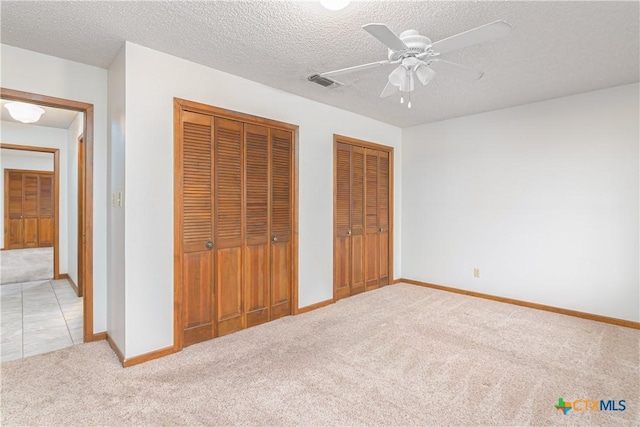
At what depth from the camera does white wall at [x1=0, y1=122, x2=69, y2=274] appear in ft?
16.0

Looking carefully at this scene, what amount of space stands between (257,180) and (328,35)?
1.51m

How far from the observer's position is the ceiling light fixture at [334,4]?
1.88 m

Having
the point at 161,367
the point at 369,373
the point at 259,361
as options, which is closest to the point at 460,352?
the point at 369,373

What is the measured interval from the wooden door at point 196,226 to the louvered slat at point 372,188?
242cm

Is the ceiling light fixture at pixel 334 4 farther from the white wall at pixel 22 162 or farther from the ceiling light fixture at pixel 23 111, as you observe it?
the white wall at pixel 22 162

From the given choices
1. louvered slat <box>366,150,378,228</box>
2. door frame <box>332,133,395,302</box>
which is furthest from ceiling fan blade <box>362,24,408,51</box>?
louvered slat <box>366,150,378,228</box>

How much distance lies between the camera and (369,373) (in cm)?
237

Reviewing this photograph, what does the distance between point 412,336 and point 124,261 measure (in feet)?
8.30

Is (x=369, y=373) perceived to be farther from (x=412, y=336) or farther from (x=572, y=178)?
(x=572, y=178)

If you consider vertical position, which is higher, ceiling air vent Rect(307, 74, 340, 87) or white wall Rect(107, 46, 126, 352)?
ceiling air vent Rect(307, 74, 340, 87)

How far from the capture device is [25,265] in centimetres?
634

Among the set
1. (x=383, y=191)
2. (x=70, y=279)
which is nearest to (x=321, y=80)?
(x=383, y=191)

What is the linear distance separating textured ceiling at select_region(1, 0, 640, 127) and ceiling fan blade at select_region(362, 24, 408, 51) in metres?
0.32

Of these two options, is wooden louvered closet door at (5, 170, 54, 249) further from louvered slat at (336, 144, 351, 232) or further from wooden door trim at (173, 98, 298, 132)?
louvered slat at (336, 144, 351, 232)
